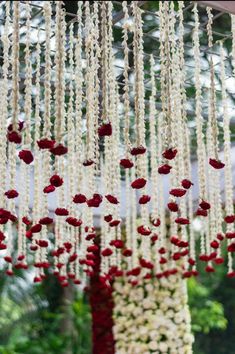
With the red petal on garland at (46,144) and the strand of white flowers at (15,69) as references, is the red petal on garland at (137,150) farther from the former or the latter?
the strand of white flowers at (15,69)

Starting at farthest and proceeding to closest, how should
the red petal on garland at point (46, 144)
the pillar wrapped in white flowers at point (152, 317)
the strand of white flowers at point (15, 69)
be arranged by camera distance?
the pillar wrapped in white flowers at point (152, 317) < the red petal on garland at point (46, 144) < the strand of white flowers at point (15, 69)

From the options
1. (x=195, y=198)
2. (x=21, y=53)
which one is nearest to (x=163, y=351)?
(x=195, y=198)

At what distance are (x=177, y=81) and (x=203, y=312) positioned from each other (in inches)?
322

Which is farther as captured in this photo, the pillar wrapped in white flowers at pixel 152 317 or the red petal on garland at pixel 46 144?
the pillar wrapped in white flowers at pixel 152 317

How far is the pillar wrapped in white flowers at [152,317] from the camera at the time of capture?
23.1 feet

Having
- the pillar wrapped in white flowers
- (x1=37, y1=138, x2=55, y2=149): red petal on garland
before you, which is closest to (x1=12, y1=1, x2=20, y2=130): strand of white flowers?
(x1=37, y1=138, x2=55, y2=149): red petal on garland

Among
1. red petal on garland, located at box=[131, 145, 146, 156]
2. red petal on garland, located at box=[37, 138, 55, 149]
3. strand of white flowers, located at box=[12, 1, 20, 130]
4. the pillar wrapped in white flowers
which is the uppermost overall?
strand of white flowers, located at box=[12, 1, 20, 130]

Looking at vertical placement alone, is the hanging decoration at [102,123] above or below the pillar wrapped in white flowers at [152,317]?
above

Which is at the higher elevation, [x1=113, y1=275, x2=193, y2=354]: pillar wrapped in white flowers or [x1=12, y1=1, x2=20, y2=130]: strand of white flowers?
[x1=12, y1=1, x2=20, y2=130]: strand of white flowers

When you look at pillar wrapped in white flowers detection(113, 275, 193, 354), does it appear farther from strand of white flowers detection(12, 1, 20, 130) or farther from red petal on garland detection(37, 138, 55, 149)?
strand of white flowers detection(12, 1, 20, 130)

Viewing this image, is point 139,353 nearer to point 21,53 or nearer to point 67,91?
point 67,91

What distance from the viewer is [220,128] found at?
6.65 m

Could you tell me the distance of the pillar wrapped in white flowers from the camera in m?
7.04

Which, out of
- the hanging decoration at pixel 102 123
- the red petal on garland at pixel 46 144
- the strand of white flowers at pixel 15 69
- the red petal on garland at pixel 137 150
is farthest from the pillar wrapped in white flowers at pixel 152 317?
the strand of white flowers at pixel 15 69
